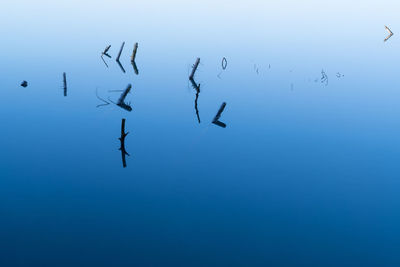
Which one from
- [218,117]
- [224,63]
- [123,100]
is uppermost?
[224,63]

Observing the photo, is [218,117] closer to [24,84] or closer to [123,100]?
[123,100]

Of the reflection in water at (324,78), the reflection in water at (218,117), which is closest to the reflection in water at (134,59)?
the reflection in water at (218,117)

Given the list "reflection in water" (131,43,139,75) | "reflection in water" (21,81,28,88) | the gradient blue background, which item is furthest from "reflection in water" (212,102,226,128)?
"reflection in water" (21,81,28,88)

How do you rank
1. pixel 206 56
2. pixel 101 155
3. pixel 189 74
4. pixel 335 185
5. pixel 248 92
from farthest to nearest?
pixel 206 56 → pixel 189 74 → pixel 248 92 → pixel 101 155 → pixel 335 185

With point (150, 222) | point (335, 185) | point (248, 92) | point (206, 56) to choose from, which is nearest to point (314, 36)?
point (206, 56)

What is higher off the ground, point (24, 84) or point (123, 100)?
point (123, 100)

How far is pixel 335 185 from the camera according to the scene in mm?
9289

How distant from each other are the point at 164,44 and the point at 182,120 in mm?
5939

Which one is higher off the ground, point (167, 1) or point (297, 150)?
point (167, 1)

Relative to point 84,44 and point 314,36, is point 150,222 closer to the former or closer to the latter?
point 84,44

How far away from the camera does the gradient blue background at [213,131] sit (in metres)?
7.86

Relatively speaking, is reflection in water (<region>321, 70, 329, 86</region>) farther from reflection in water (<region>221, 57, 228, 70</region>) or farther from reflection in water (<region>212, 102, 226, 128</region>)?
reflection in water (<region>212, 102, 226, 128</region>)

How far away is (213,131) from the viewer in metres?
11.1

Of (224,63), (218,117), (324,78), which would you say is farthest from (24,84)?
(324,78)
